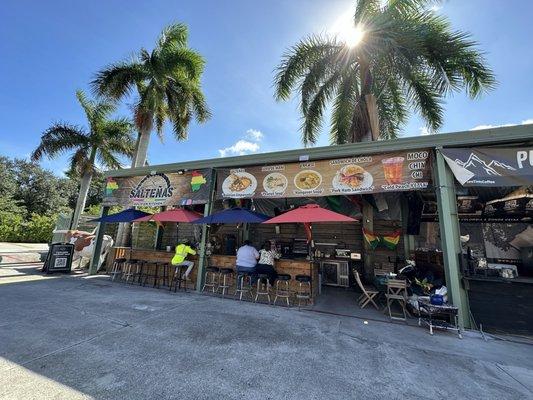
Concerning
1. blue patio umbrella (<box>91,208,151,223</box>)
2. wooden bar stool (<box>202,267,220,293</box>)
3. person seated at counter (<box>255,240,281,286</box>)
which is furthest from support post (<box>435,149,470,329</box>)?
blue patio umbrella (<box>91,208,151,223</box>)

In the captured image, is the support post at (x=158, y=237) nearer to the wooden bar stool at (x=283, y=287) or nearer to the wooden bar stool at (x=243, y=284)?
the wooden bar stool at (x=243, y=284)

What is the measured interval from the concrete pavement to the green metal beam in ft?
13.4

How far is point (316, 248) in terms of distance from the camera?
10.5 meters

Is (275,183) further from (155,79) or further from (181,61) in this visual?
(155,79)

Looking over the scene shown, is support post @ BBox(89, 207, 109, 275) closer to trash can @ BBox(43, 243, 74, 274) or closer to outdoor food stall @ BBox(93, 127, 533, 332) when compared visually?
outdoor food stall @ BBox(93, 127, 533, 332)

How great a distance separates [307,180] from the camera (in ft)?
23.8

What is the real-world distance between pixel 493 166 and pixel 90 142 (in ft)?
60.5

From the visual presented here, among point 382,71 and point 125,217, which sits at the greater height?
point 382,71

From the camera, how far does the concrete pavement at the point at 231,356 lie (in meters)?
2.76

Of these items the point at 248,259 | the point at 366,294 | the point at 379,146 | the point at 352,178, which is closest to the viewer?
the point at 379,146

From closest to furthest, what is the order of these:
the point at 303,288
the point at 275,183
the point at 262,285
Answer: the point at 303,288
the point at 275,183
the point at 262,285

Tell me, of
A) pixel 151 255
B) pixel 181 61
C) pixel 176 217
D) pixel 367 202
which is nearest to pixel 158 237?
pixel 151 255

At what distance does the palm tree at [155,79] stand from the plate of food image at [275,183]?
7805 millimetres

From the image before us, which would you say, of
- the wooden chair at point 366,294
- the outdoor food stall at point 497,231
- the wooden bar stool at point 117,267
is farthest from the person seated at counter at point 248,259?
the outdoor food stall at point 497,231
